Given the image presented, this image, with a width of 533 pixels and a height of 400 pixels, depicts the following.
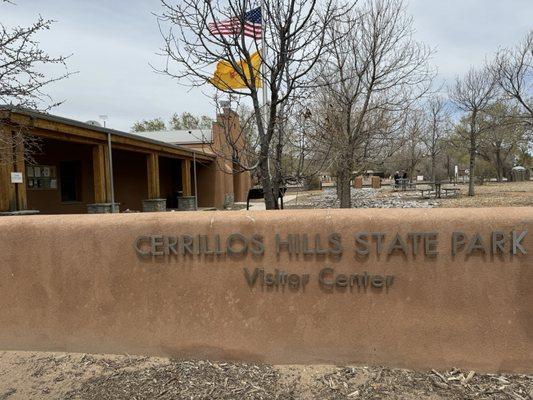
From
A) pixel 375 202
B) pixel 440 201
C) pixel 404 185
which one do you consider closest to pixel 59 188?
pixel 375 202

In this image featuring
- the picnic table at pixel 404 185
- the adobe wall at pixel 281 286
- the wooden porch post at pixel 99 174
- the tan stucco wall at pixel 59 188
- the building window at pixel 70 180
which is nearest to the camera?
the adobe wall at pixel 281 286

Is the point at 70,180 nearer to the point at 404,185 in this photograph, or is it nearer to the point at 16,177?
the point at 16,177

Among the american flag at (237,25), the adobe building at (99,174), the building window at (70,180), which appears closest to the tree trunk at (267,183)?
the american flag at (237,25)

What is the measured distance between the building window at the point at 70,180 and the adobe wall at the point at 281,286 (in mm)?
15852

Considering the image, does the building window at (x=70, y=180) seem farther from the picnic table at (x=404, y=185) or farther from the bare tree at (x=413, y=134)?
the picnic table at (x=404, y=185)

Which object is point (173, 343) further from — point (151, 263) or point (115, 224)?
point (115, 224)

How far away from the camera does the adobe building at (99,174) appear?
37.1 ft

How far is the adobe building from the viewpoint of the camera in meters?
11.3

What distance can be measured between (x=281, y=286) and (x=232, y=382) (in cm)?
86

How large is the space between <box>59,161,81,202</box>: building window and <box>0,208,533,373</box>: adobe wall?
15852 mm

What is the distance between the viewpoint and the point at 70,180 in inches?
747

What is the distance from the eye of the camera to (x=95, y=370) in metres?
3.78

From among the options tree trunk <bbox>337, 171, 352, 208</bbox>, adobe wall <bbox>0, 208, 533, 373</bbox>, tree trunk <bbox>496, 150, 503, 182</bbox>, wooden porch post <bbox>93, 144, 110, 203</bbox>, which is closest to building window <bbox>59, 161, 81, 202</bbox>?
wooden porch post <bbox>93, 144, 110, 203</bbox>

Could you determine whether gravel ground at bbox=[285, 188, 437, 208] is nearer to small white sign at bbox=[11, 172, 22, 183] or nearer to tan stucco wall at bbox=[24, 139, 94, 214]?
tan stucco wall at bbox=[24, 139, 94, 214]
